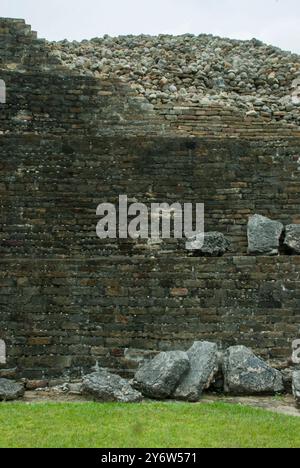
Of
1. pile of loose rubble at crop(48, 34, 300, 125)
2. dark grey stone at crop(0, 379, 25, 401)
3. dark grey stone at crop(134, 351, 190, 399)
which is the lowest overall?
dark grey stone at crop(0, 379, 25, 401)

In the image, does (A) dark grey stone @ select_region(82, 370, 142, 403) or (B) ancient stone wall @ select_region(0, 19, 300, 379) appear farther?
(B) ancient stone wall @ select_region(0, 19, 300, 379)

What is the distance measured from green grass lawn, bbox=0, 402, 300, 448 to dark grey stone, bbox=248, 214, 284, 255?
3.24 meters

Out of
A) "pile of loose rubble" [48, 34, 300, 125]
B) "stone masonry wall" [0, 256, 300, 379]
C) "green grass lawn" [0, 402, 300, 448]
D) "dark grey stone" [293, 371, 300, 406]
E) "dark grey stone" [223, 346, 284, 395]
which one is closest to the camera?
"green grass lawn" [0, 402, 300, 448]

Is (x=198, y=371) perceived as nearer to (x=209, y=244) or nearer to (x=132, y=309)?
(x=132, y=309)

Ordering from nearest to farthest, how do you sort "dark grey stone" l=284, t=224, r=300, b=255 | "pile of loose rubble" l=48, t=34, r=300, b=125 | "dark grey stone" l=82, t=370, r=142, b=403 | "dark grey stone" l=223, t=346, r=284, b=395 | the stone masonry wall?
"dark grey stone" l=82, t=370, r=142, b=403 < "dark grey stone" l=223, t=346, r=284, b=395 < the stone masonry wall < "dark grey stone" l=284, t=224, r=300, b=255 < "pile of loose rubble" l=48, t=34, r=300, b=125

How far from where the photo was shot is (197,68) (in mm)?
17828

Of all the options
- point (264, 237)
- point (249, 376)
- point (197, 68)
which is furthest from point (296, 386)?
point (197, 68)

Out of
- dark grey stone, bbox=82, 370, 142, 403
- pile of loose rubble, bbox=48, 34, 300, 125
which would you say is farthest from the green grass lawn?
pile of loose rubble, bbox=48, 34, 300, 125

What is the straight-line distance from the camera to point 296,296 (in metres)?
8.84

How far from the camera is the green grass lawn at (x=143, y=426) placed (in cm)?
572

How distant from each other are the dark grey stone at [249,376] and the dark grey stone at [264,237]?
2.33 meters

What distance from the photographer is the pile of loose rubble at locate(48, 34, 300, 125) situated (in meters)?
15.8

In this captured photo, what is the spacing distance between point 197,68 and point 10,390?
1199cm

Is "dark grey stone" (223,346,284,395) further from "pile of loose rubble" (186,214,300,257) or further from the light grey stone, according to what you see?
"pile of loose rubble" (186,214,300,257)
